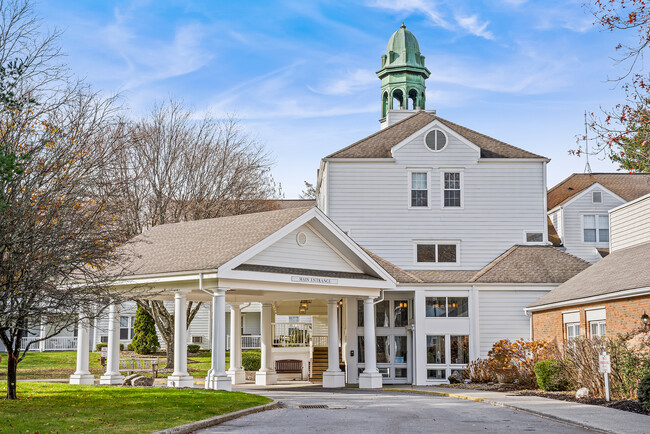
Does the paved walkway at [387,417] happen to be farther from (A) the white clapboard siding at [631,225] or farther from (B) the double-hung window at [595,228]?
(B) the double-hung window at [595,228]

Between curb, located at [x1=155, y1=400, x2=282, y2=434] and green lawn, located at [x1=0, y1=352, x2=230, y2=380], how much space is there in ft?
47.6

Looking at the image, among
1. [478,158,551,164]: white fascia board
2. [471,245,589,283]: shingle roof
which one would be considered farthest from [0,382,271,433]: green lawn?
[478,158,551,164]: white fascia board

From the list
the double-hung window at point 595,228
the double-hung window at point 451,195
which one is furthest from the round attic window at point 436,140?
the double-hung window at point 595,228

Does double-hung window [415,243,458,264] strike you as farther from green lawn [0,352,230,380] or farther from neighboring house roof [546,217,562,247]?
green lawn [0,352,230,380]

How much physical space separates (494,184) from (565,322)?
8.44 metres

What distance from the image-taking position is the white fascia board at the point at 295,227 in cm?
2147

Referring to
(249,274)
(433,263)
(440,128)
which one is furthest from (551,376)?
(440,128)

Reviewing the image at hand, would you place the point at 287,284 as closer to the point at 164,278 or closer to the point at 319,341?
the point at 164,278

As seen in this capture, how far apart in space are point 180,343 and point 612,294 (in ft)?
39.8

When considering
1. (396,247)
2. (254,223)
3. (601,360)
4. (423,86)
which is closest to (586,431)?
(601,360)

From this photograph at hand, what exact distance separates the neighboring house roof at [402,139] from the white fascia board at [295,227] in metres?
7.39

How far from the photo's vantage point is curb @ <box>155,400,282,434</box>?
44.5 ft

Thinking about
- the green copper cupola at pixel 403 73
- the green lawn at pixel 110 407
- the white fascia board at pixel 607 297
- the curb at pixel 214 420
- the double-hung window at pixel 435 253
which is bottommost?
the curb at pixel 214 420

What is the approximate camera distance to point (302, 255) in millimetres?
24125
